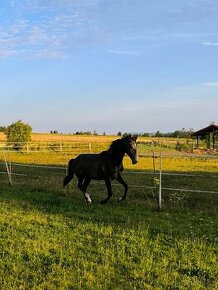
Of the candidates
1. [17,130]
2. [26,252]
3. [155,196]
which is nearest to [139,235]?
[26,252]

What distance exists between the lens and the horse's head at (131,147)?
32.5ft

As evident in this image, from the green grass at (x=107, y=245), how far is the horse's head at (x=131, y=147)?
124 centimetres

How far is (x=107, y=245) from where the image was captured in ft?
21.4

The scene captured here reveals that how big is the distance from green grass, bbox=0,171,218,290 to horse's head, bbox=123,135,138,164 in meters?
1.24

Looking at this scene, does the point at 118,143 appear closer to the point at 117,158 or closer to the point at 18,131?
the point at 117,158

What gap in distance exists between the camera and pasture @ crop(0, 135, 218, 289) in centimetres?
513

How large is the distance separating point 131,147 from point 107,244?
382 centimetres

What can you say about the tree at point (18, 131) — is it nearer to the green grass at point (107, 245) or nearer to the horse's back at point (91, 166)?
the horse's back at point (91, 166)

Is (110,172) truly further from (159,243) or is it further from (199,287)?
(199,287)

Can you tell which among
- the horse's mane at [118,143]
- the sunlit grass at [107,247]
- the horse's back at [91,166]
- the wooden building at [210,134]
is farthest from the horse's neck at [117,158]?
the wooden building at [210,134]

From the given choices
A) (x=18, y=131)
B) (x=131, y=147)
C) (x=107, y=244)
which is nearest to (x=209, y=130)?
(x=18, y=131)

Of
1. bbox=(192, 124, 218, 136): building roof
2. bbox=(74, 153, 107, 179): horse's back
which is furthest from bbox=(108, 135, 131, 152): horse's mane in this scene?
bbox=(192, 124, 218, 136): building roof

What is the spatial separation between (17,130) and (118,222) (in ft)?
155

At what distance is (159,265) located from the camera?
561 centimetres
